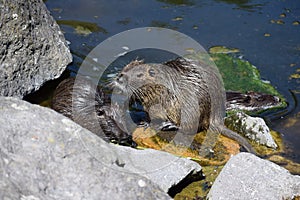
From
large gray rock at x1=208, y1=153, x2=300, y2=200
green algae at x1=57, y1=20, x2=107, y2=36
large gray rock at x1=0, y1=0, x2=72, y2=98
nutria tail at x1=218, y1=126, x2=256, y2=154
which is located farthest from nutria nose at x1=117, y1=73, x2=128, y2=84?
green algae at x1=57, y1=20, x2=107, y2=36

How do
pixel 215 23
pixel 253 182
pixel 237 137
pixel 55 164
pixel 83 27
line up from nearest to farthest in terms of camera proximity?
pixel 55 164 < pixel 253 182 < pixel 237 137 < pixel 83 27 < pixel 215 23

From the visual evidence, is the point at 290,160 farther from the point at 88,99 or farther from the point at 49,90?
the point at 49,90

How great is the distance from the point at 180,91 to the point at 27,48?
1.63 meters

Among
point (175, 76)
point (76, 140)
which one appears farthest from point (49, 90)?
point (76, 140)

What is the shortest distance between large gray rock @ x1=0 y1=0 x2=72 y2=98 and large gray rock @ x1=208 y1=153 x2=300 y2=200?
7.64 feet

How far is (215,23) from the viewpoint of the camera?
7496mm

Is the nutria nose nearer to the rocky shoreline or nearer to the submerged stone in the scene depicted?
the rocky shoreline

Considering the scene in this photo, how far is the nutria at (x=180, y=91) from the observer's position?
531 centimetres

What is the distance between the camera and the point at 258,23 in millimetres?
7496

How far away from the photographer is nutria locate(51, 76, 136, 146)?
5168 millimetres

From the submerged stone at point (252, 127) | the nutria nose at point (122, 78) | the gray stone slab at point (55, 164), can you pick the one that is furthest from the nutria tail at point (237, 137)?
the gray stone slab at point (55, 164)

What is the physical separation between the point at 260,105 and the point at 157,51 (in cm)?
159

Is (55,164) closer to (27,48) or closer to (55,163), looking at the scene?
(55,163)

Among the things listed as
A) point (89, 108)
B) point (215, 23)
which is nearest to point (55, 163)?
point (89, 108)
